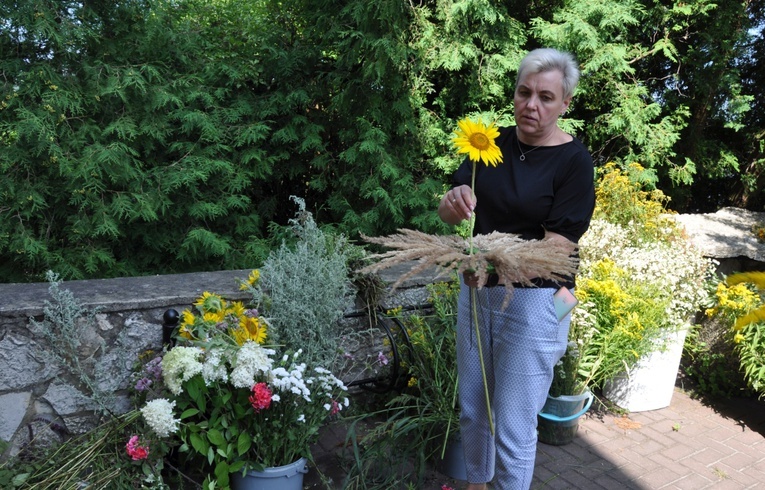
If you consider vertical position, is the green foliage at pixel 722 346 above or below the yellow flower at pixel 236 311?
below

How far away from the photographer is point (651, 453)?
306 centimetres

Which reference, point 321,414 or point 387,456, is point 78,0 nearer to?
point 321,414

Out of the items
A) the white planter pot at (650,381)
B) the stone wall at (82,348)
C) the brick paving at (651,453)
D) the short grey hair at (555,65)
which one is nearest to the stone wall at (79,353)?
the stone wall at (82,348)

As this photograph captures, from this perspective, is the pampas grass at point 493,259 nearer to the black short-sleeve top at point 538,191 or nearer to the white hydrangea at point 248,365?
the black short-sleeve top at point 538,191

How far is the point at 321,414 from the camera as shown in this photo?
2432 mm

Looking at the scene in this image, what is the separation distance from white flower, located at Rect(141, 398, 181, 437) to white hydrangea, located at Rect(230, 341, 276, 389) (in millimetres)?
246

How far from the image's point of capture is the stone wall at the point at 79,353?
7.83 feet

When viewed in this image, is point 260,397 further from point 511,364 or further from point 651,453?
point 651,453

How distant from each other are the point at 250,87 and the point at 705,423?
384cm

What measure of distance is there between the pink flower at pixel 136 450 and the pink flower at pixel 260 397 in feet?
1.37

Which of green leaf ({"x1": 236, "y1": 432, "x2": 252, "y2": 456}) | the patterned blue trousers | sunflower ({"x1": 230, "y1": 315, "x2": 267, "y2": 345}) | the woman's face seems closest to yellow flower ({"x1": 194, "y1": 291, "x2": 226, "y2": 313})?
sunflower ({"x1": 230, "y1": 315, "x2": 267, "y2": 345})

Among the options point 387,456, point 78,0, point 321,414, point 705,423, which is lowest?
point 705,423

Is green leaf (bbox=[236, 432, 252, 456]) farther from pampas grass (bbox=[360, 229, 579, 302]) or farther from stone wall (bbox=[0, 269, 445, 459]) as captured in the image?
pampas grass (bbox=[360, 229, 579, 302])

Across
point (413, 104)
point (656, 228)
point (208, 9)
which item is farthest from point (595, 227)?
point (208, 9)
